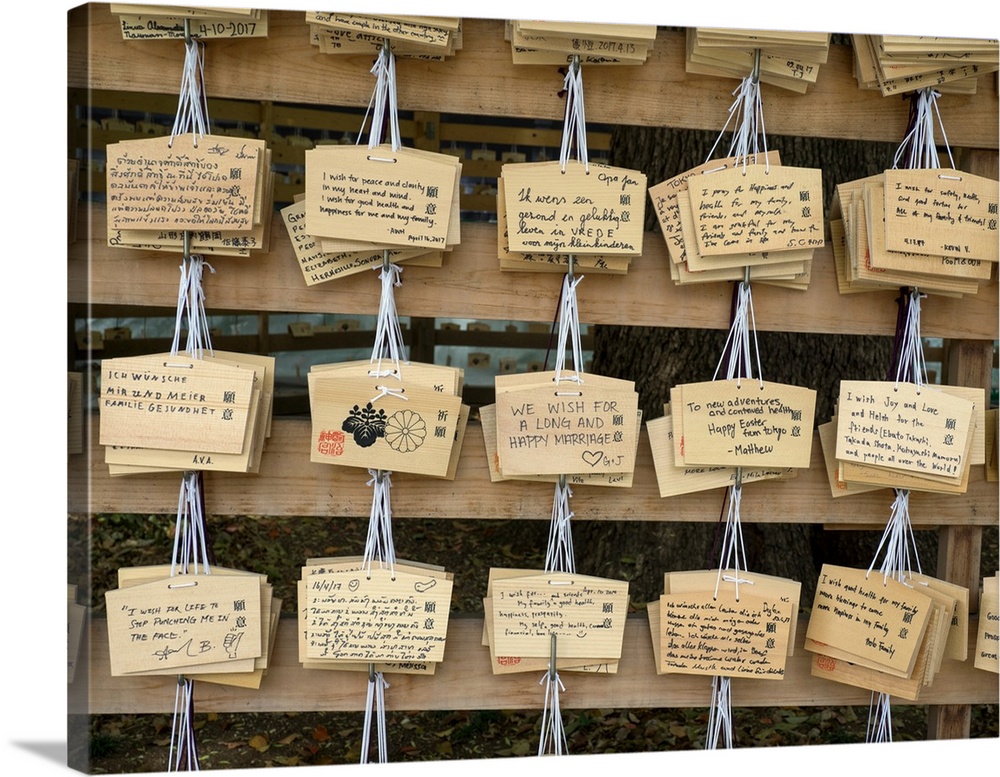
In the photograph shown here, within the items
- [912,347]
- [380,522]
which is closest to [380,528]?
[380,522]

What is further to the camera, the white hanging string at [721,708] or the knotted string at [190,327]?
the white hanging string at [721,708]

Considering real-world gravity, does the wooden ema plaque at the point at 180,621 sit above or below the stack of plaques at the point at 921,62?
below

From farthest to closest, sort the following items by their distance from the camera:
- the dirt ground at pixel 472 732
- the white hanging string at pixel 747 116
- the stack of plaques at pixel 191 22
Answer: the dirt ground at pixel 472 732, the white hanging string at pixel 747 116, the stack of plaques at pixel 191 22

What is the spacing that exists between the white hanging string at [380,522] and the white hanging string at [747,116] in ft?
1.75

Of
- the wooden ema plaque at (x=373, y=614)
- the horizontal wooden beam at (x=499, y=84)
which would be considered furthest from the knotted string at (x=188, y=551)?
the horizontal wooden beam at (x=499, y=84)

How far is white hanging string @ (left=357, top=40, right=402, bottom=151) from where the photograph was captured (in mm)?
1006

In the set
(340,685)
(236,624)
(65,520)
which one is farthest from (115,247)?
(340,685)

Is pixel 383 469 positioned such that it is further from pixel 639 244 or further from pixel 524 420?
pixel 639 244

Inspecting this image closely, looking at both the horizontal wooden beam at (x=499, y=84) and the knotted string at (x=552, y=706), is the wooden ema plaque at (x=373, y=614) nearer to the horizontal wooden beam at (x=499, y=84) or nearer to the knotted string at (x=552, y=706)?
the knotted string at (x=552, y=706)

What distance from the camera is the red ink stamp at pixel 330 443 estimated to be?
1.01m

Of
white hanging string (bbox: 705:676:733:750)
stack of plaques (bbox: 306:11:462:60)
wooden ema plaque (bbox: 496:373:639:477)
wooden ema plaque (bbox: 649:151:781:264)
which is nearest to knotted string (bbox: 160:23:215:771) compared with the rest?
stack of plaques (bbox: 306:11:462:60)

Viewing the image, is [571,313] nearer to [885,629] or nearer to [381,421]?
[381,421]

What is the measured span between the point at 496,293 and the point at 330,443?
26 cm

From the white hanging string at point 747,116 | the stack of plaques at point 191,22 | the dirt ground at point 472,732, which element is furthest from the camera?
the dirt ground at point 472,732
